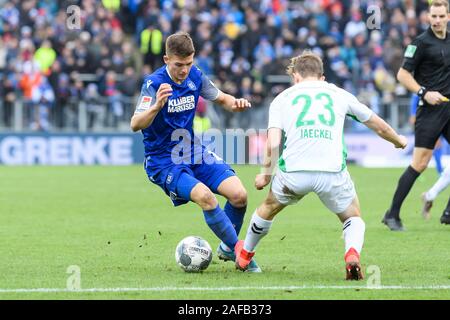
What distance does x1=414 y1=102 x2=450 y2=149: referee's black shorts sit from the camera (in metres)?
12.3

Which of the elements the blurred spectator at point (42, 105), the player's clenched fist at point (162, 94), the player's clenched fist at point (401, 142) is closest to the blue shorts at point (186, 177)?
the player's clenched fist at point (162, 94)

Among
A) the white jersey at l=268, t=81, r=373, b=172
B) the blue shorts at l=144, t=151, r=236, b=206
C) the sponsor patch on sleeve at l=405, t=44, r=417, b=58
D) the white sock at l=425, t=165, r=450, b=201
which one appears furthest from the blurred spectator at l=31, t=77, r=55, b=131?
the white jersey at l=268, t=81, r=373, b=172

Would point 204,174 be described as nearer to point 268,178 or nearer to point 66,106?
point 268,178

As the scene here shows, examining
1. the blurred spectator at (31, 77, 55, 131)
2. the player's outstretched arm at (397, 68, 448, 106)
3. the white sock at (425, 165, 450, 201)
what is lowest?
the blurred spectator at (31, 77, 55, 131)

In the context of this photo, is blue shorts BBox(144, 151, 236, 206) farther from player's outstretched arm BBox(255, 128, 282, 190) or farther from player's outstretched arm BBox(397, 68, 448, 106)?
player's outstretched arm BBox(397, 68, 448, 106)

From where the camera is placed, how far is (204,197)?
29.6 ft

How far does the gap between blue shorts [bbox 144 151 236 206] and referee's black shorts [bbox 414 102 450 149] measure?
3.62 meters

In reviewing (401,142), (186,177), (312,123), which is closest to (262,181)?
(312,123)

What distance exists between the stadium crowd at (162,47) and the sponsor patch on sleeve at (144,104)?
17713 mm

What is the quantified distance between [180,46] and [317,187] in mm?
1782

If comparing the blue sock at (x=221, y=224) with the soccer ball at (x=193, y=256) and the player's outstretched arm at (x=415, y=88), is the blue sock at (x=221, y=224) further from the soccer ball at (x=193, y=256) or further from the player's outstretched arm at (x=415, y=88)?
the player's outstretched arm at (x=415, y=88)

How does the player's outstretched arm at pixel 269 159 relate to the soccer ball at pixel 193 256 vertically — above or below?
above

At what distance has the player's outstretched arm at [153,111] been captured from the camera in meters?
8.71

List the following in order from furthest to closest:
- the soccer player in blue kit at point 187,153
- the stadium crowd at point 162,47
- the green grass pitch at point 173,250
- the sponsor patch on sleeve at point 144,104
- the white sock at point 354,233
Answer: the stadium crowd at point 162,47
the soccer player in blue kit at point 187,153
the sponsor patch on sleeve at point 144,104
the white sock at point 354,233
the green grass pitch at point 173,250
